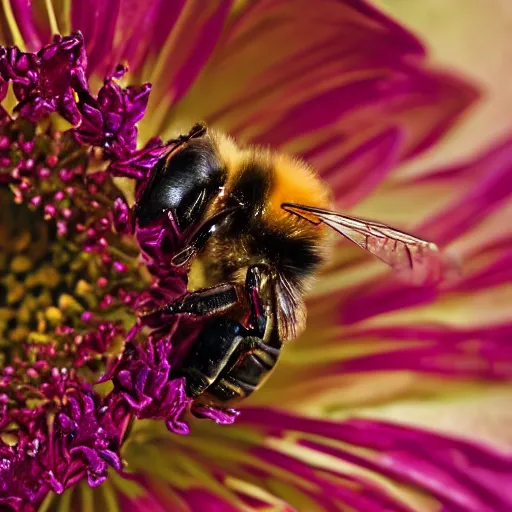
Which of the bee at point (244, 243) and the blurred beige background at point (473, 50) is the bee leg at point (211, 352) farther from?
the blurred beige background at point (473, 50)

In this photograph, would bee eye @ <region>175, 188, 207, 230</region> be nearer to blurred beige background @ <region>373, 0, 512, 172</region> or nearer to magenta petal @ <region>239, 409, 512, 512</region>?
magenta petal @ <region>239, 409, 512, 512</region>

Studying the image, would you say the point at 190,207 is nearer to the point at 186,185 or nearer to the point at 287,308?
the point at 186,185

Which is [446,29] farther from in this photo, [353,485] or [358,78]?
[353,485]

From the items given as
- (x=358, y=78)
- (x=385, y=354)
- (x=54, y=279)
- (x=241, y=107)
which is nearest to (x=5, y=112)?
(x=54, y=279)

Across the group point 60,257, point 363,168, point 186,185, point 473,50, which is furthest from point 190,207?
point 473,50

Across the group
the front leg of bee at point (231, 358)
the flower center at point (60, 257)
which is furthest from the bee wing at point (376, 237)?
the flower center at point (60, 257)
